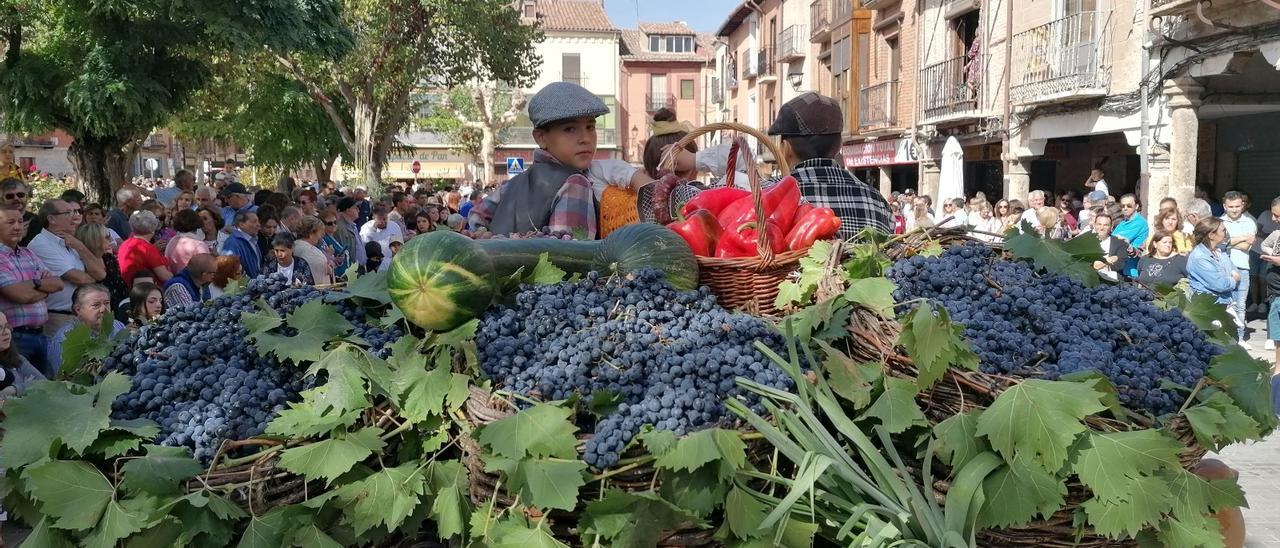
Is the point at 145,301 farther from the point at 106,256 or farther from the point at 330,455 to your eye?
the point at 330,455

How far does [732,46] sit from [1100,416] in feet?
138

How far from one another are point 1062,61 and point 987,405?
15.6m

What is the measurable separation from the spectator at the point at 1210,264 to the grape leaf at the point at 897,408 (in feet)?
23.3

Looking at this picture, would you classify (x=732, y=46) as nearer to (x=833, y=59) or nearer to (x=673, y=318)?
(x=833, y=59)

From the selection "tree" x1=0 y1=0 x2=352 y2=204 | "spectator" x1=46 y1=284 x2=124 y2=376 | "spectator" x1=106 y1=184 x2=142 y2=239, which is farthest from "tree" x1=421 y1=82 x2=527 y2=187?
"spectator" x1=46 y1=284 x2=124 y2=376

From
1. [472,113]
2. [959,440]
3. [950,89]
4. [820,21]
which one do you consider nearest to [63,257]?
[959,440]

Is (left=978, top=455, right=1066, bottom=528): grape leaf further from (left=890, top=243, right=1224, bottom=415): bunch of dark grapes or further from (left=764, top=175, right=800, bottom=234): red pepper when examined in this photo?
(left=764, top=175, right=800, bottom=234): red pepper

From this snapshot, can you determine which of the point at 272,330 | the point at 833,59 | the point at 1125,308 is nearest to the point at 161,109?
the point at 272,330

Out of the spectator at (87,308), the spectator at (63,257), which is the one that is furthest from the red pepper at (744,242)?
the spectator at (63,257)

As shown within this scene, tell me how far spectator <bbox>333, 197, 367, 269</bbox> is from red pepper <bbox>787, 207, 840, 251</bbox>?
715 cm

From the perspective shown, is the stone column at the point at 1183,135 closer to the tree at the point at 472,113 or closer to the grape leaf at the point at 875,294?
the grape leaf at the point at 875,294

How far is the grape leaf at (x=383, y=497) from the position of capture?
1.88 m

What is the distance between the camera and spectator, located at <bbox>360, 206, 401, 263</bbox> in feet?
35.0

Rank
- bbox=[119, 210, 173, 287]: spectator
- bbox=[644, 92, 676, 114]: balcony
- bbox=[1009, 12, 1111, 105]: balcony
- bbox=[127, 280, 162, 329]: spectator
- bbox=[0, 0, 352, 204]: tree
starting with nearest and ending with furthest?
bbox=[127, 280, 162, 329]: spectator, bbox=[119, 210, 173, 287]: spectator, bbox=[0, 0, 352, 204]: tree, bbox=[1009, 12, 1111, 105]: balcony, bbox=[644, 92, 676, 114]: balcony
